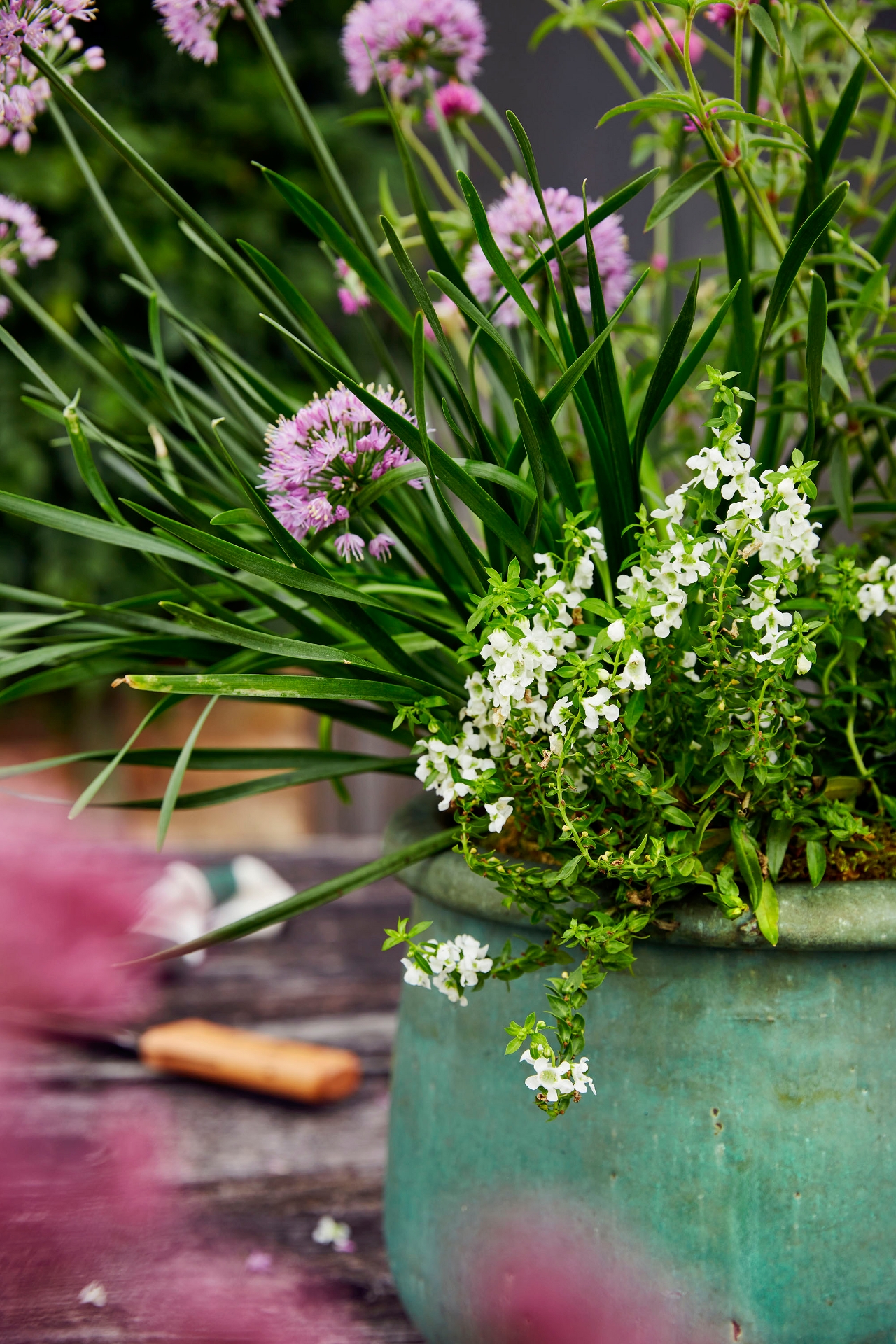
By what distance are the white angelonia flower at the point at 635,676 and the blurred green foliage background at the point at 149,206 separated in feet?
6.07

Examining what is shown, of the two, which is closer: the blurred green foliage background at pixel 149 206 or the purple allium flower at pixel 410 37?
the purple allium flower at pixel 410 37

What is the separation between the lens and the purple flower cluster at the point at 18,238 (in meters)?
0.51

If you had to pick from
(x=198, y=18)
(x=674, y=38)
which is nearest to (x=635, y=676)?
(x=198, y=18)

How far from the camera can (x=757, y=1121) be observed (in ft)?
1.15

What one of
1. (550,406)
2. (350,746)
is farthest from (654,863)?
(350,746)

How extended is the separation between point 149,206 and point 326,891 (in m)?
2.09

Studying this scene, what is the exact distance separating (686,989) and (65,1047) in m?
0.54

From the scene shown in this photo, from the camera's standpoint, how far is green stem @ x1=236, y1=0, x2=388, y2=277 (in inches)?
16.5

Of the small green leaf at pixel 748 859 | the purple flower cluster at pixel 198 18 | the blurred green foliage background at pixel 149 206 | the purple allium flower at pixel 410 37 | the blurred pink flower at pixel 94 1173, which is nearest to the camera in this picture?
the blurred pink flower at pixel 94 1173

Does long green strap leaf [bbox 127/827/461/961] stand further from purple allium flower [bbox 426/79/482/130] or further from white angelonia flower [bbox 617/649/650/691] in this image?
purple allium flower [bbox 426/79/482/130]

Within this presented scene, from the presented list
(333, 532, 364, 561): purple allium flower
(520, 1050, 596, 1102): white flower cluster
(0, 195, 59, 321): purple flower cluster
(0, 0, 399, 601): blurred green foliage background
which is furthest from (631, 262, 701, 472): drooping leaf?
(0, 0, 399, 601): blurred green foliage background

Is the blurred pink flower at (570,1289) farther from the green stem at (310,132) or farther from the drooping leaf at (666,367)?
the green stem at (310,132)

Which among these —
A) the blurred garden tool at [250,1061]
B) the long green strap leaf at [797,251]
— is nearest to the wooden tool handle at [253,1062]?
the blurred garden tool at [250,1061]

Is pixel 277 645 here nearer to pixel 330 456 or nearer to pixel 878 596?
pixel 330 456
